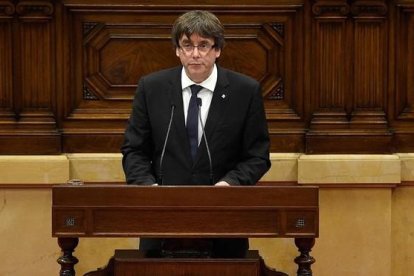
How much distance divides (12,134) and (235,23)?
1.56 metres

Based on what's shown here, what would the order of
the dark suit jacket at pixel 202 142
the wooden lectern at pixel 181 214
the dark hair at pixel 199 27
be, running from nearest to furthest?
the wooden lectern at pixel 181 214, the dark hair at pixel 199 27, the dark suit jacket at pixel 202 142

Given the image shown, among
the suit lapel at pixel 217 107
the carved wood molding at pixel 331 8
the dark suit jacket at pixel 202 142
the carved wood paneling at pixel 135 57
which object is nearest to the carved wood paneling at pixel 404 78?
the carved wood molding at pixel 331 8

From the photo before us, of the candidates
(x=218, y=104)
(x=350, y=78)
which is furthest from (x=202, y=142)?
(x=350, y=78)

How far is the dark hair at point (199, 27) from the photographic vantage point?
495 cm

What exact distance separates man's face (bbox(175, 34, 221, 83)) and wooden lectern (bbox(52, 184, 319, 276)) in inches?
27.4

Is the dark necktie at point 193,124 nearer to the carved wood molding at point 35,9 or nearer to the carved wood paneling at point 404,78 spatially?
the carved wood molding at point 35,9

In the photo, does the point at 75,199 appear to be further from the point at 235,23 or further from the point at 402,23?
the point at 402,23

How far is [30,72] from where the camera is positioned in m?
6.96

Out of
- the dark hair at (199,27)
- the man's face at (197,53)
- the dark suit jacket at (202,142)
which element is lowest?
the dark suit jacket at (202,142)

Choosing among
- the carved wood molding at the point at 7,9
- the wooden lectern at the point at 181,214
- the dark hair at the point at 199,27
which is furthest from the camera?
the carved wood molding at the point at 7,9

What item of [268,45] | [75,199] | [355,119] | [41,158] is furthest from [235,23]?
[75,199]

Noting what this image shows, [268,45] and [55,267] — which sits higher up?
[268,45]

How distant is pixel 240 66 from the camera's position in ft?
23.1

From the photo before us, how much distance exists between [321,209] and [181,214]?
8.27 feet
